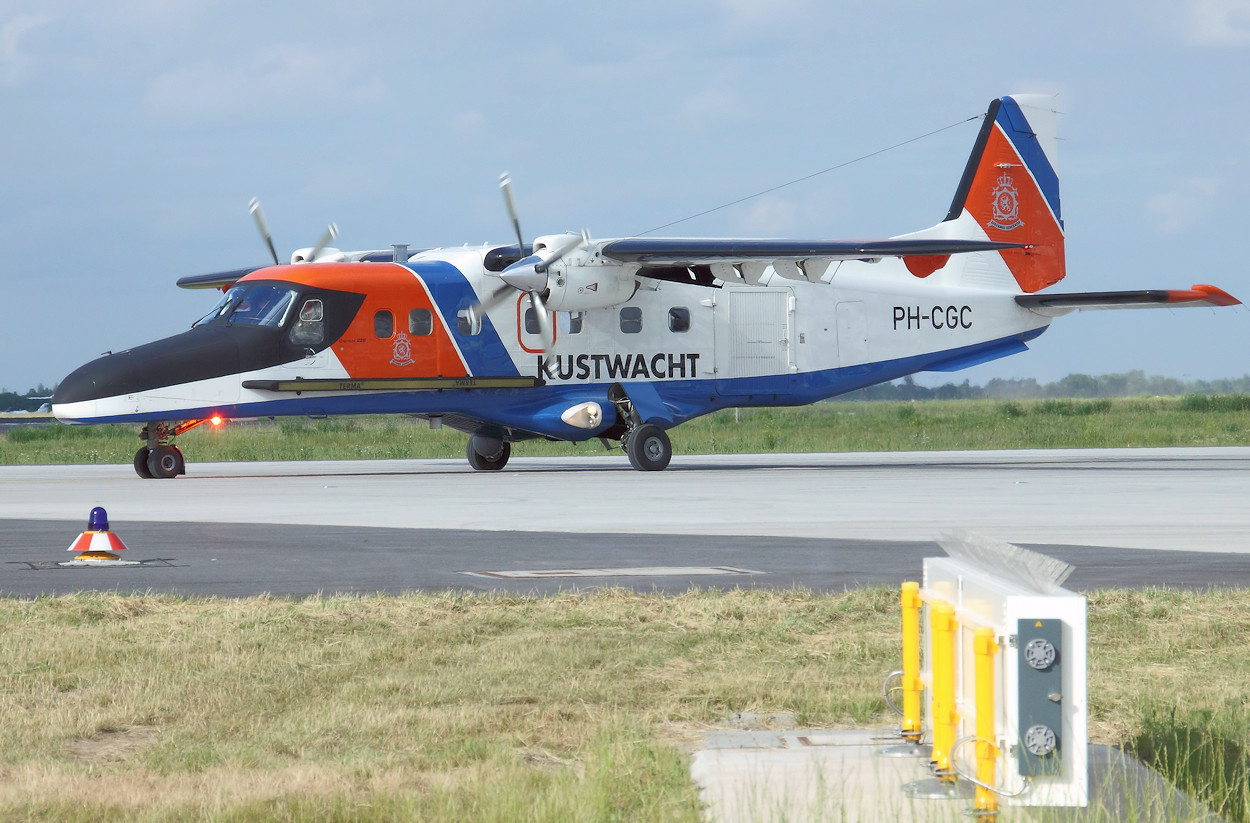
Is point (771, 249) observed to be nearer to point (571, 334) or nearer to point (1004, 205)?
point (571, 334)

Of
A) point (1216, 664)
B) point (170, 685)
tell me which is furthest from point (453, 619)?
point (1216, 664)

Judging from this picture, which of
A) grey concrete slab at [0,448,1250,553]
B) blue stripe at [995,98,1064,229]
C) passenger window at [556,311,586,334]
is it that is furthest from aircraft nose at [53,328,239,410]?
blue stripe at [995,98,1064,229]

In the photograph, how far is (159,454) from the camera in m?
23.6

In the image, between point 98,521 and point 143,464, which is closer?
point 98,521

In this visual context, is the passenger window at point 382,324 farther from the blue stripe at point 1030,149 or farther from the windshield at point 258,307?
the blue stripe at point 1030,149

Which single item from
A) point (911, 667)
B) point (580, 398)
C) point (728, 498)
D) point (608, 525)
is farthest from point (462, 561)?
point (580, 398)

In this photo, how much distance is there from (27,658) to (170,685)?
1.21 meters

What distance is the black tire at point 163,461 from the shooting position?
77.4 ft

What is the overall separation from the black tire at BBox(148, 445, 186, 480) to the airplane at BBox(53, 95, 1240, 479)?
0.09 feet

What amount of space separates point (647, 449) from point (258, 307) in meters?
7.53

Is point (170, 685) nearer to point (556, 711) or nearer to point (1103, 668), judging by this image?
point (556, 711)

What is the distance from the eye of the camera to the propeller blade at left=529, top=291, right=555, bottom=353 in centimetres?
2466

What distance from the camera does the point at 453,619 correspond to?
900 centimetres

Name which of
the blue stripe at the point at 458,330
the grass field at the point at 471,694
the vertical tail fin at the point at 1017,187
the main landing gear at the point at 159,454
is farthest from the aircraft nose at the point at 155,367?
the vertical tail fin at the point at 1017,187
